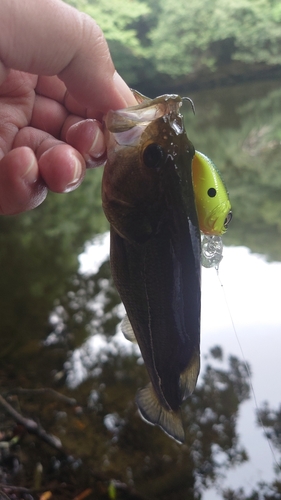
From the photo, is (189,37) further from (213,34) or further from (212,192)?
(212,192)

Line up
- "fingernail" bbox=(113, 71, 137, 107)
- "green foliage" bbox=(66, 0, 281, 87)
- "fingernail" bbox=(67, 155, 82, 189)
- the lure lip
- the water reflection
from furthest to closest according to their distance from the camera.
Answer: "green foliage" bbox=(66, 0, 281, 87)
the water reflection
"fingernail" bbox=(113, 71, 137, 107)
"fingernail" bbox=(67, 155, 82, 189)
the lure lip

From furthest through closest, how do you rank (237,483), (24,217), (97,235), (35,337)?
(24,217) → (97,235) → (35,337) → (237,483)

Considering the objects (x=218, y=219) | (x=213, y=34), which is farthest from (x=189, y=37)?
(x=218, y=219)

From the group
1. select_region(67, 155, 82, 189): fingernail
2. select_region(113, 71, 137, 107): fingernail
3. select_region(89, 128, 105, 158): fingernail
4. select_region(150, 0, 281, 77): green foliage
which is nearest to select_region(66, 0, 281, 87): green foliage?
select_region(150, 0, 281, 77): green foliage

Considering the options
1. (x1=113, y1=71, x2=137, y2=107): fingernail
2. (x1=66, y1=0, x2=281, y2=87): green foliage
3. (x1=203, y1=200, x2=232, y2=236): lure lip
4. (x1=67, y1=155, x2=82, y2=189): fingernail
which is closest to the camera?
(x1=203, y1=200, x2=232, y2=236): lure lip

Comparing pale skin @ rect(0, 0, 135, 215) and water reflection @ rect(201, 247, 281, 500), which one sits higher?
water reflection @ rect(201, 247, 281, 500)

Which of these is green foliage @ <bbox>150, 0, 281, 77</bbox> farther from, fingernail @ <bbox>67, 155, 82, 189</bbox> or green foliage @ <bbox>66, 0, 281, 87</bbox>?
fingernail @ <bbox>67, 155, 82, 189</bbox>

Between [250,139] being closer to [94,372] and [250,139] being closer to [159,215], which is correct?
[94,372]

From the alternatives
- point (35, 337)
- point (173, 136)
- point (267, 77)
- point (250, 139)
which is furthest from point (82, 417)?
point (267, 77)
